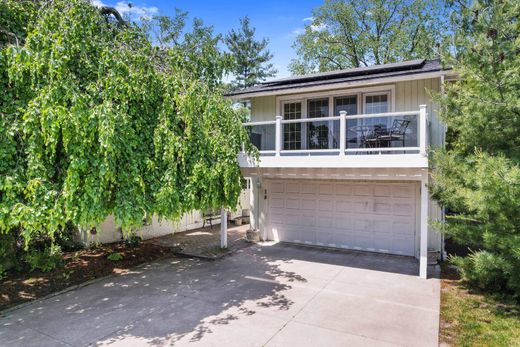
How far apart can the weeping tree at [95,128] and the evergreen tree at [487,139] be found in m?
4.95

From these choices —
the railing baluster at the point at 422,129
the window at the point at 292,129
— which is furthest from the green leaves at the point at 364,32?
the railing baluster at the point at 422,129

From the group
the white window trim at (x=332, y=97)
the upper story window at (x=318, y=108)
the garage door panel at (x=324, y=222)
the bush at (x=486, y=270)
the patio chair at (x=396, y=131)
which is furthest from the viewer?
the garage door panel at (x=324, y=222)

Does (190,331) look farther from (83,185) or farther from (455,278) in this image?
(455,278)

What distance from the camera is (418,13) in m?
24.5

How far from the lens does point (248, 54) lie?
29047mm

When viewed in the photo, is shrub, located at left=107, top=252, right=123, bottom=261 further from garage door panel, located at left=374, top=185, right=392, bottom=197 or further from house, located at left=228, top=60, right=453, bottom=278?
garage door panel, located at left=374, top=185, right=392, bottom=197

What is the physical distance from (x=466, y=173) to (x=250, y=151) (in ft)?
16.3

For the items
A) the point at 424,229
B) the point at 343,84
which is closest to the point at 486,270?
the point at 424,229

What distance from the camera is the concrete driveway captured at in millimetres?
5176

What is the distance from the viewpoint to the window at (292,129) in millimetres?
10906

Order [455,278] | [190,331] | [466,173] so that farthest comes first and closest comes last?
[455,278] → [466,173] → [190,331]

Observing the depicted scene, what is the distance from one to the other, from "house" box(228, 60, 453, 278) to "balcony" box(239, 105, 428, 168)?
25 mm

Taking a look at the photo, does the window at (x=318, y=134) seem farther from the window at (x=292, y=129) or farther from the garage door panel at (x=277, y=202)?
the garage door panel at (x=277, y=202)

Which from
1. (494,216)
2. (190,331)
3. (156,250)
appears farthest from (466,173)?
(156,250)
